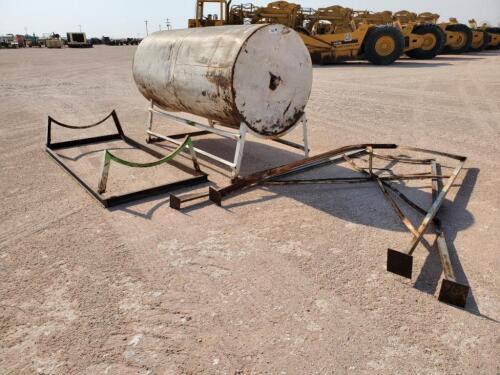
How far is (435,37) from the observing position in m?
20.7

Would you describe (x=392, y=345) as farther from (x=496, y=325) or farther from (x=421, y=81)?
(x=421, y=81)

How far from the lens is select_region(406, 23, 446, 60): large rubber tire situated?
2031 cm

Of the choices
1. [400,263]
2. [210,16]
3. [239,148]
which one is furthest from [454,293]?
[210,16]

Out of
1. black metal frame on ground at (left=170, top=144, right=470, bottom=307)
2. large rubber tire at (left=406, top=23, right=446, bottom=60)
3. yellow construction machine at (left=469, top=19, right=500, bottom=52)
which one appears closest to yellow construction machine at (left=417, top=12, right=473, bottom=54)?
yellow construction machine at (left=469, top=19, right=500, bottom=52)

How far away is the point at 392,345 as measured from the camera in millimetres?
2217

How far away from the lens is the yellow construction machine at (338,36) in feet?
59.5

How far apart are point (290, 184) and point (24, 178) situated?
3.43 meters

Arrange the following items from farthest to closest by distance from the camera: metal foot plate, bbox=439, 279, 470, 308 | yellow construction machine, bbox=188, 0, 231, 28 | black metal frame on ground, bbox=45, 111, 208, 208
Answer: yellow construction machine, bbox=188, 0, 231, 28
black metal frame on ground, bbox=45, 111, 208, 208
metal foot plate, bbox=439, 279, 470, 308

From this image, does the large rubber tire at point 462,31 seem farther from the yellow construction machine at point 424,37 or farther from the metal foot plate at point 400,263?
the metal foot plate at point 400,263

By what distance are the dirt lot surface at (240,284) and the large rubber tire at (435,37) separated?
18.3 m

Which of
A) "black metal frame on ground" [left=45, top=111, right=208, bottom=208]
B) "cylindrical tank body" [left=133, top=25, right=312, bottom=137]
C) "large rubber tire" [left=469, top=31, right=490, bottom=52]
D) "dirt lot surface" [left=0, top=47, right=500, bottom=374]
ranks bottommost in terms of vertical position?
"dirt lot surface" [left=0, top=47, right=500, bottom=374]

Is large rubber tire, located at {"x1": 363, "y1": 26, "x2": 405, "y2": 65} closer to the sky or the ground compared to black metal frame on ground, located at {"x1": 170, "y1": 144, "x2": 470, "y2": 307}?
closer to the sky

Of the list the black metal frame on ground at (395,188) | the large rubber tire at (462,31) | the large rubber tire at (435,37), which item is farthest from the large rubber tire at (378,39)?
the black metal frame on ground at (395,188)

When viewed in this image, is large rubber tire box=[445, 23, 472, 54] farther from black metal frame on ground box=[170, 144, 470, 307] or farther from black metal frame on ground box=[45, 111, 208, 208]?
black metal frame on ground box=[45, 111, 208, 208]
